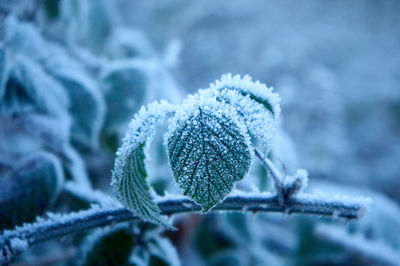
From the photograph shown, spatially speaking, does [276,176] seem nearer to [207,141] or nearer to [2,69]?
[207,141]

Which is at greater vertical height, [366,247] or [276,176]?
[276,176]

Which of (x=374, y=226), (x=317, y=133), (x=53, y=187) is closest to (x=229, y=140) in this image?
(x=53, y=187)

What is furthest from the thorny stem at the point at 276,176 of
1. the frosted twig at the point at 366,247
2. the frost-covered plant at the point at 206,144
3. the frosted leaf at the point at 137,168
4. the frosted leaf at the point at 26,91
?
the frosted leaf at the point at 26,91

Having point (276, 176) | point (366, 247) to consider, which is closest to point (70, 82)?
point (276, 176)

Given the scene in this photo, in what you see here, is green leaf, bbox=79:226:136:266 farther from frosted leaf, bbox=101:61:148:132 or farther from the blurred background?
frosted leaf, bbox=101:61:148:132

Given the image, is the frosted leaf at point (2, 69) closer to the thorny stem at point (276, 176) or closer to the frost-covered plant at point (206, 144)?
the frost-covered plant at point (206, 144)

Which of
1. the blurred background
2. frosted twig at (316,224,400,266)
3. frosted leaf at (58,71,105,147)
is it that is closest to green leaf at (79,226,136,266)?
the blurred background
